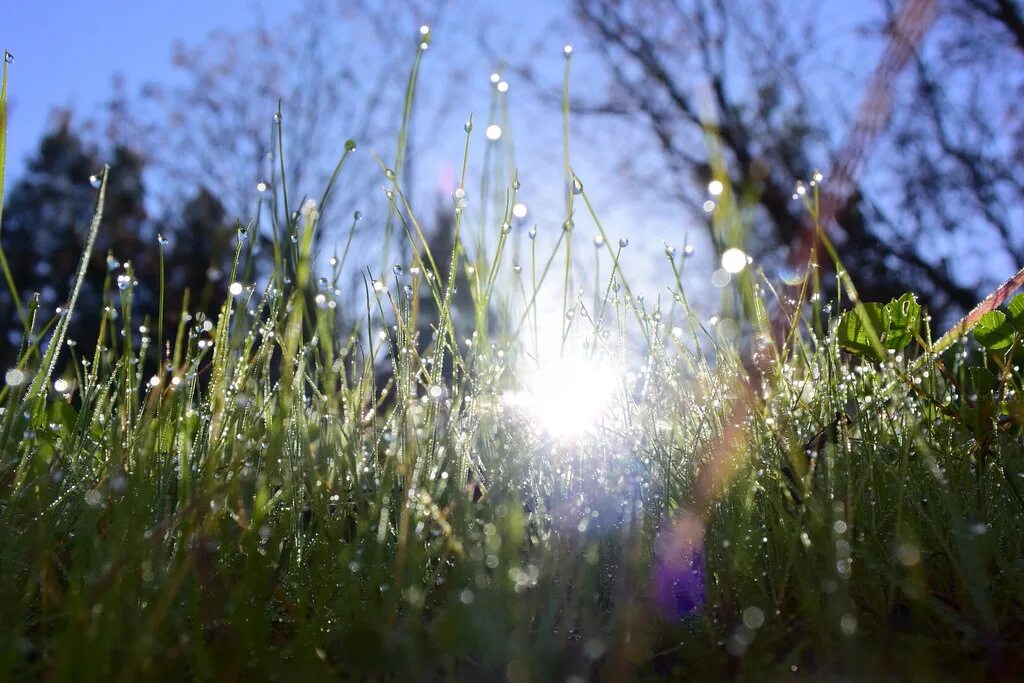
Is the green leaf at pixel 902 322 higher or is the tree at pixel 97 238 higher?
the tree at pixel 97 238

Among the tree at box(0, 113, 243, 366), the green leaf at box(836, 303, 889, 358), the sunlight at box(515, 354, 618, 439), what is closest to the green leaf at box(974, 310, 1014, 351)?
the green leaf at box(836, 303, 889, 358)

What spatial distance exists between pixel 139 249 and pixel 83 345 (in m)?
2.45

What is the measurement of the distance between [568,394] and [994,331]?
0.83 m

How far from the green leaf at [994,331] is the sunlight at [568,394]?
2.33 feet

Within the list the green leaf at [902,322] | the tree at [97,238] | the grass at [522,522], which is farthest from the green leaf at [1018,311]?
the tree at [97,238]

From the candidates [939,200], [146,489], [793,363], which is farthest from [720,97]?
[146,489]

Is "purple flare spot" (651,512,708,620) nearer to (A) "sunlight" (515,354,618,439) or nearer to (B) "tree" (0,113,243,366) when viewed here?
(A) "sunlight" (515,354,618,439)

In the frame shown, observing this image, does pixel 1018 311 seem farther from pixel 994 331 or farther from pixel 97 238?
pixel 97 238

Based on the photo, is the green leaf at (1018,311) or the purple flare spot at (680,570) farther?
the green leaf at (1018,311)

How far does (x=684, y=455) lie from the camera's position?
1.19 m

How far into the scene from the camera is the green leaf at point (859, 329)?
1.47m

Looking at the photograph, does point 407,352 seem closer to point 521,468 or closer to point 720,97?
point 521,468

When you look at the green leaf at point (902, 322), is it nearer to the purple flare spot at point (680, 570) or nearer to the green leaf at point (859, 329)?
the green leaf at point (859, 329)

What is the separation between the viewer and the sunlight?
1.31m
